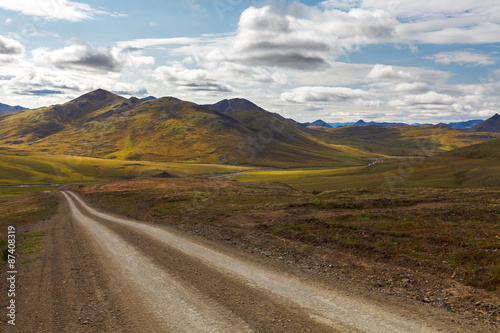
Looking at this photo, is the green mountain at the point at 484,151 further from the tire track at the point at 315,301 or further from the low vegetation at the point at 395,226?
the tire track at the point at 315,301

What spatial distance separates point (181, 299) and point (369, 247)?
12.1 metres

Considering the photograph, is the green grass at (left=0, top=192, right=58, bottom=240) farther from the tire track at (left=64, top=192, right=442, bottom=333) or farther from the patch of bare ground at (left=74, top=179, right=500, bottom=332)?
the tire track at (left=64, top=192, right=442, bottom=333)

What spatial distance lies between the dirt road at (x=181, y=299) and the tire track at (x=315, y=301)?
1.4 inches

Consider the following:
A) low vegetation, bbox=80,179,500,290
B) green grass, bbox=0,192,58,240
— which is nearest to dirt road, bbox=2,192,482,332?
low vegetation, bbox=80,179,500,290

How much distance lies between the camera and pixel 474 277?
528 inches

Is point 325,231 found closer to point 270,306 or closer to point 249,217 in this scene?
point 249,217

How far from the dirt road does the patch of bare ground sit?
1.53m

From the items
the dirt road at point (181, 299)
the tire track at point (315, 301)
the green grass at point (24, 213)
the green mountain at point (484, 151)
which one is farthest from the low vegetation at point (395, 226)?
the green mountain at point (484, 151)

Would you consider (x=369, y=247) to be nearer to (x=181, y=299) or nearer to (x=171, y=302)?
(x=181, y=299)

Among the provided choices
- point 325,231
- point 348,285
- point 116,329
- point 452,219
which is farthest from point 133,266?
point 452,219

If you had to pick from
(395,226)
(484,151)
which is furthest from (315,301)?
(484,151)

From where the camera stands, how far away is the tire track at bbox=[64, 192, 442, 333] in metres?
10.4

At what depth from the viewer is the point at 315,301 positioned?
12516 mm

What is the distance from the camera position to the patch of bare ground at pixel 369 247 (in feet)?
39.5
